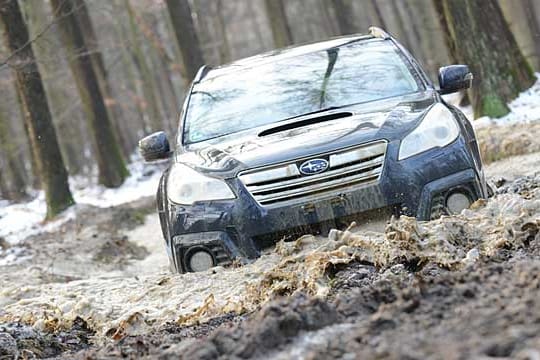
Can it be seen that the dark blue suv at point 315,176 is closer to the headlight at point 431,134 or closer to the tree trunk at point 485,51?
the headlight at point 431,134

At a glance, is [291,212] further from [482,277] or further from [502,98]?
[502,98]

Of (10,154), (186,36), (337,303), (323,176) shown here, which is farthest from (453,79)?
(10,154)

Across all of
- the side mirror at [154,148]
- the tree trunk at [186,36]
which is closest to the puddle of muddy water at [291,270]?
the side mirror at [154,148]

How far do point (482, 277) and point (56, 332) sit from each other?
2.51m

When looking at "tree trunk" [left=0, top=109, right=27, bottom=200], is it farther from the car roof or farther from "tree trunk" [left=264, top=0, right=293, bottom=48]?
the car roof

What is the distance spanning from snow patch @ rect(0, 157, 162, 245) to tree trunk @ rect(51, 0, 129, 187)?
1.46 feet

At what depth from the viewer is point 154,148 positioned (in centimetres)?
661

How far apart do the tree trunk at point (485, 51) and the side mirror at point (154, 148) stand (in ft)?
23.4

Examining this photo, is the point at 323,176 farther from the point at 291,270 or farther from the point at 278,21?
the point at 278,21

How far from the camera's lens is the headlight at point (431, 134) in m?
5.25

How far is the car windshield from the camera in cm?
618

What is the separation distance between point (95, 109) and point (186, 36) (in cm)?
349

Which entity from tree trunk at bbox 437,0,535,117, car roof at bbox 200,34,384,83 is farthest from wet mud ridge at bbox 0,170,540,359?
tree trunk at bbox 437,0,535,117

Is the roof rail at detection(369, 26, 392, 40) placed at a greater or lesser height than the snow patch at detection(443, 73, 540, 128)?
greater
